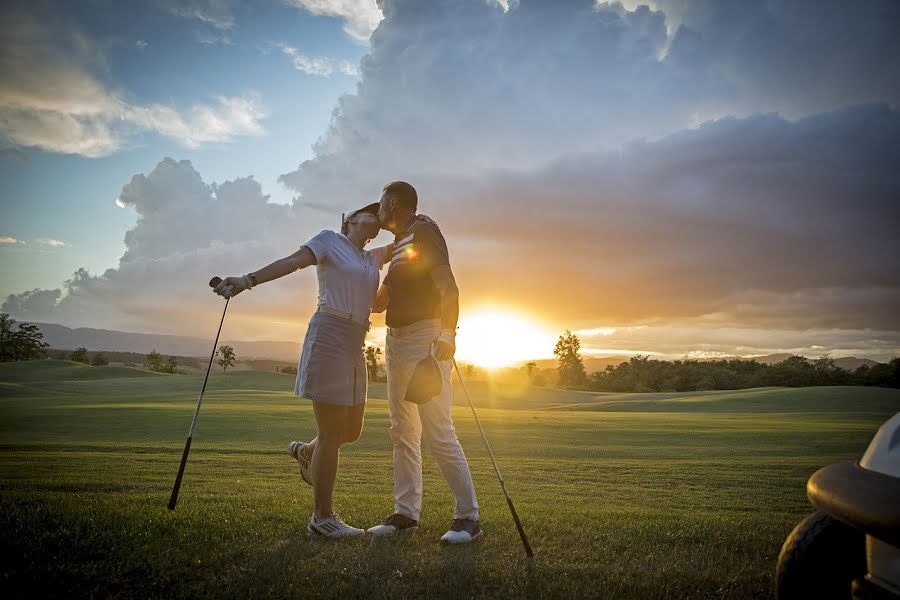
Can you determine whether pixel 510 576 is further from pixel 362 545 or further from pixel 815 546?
pixel 815 546

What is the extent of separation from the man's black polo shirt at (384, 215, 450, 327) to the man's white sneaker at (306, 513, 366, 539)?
1.78 meters

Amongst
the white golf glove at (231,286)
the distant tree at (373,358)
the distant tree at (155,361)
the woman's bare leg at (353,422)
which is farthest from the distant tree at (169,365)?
the white golf glove at (231,286)

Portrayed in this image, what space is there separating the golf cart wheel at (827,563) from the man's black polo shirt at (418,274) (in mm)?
3355

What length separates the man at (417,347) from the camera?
5352mm

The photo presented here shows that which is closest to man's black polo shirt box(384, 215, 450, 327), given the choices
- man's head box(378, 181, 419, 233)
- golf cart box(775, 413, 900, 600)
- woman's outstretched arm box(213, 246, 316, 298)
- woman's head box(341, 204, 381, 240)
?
man's head box(378, 181, 419, 233)

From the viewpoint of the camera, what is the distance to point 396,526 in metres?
5.55

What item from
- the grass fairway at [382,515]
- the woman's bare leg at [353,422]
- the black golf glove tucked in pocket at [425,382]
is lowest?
the grass fairway at [382,515]

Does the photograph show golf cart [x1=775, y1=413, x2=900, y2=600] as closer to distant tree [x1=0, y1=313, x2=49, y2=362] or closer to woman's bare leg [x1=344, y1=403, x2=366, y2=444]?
woman's bare leg [x1=344, y1=403, x2=366, y2=444]

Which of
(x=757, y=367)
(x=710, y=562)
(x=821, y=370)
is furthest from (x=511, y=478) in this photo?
(x=757, y=367)

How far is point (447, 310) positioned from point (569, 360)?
9651 centimetres

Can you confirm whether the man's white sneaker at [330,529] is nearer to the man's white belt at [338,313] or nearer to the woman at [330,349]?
the woman at [330,349]

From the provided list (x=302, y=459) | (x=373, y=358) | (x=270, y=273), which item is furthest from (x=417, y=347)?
(x=373, y=358)

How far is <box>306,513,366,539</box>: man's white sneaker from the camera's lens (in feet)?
17.3

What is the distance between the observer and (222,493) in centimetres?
820
